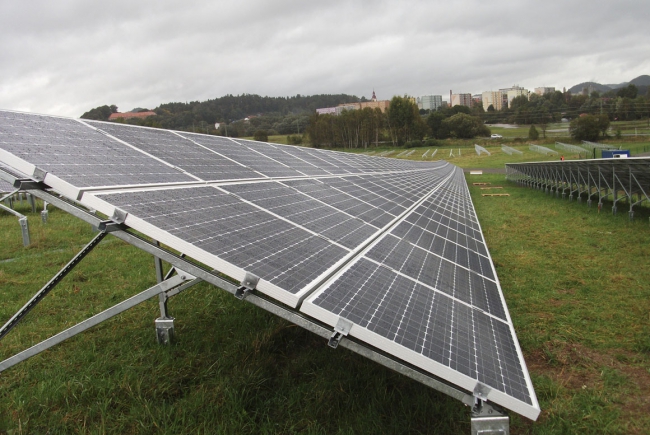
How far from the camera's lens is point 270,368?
563cm

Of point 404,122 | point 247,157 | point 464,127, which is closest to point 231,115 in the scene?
point 404,122

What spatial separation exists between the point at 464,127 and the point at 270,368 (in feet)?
358

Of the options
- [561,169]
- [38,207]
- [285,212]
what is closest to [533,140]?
[561,169]

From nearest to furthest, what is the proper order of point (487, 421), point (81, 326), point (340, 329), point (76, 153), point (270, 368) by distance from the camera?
point (487, 421)
point (340, 329)
point (81, 326)
point (76, 153)
point (270, 368)

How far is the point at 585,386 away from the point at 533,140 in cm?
9234

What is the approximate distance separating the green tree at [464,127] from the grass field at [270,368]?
3998 inches

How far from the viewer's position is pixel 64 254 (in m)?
12.2

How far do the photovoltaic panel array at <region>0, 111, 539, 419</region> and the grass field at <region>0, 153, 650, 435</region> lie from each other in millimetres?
1186

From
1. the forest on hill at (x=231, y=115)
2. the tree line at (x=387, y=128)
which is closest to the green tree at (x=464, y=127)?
the tree line at (x=387, y=128)

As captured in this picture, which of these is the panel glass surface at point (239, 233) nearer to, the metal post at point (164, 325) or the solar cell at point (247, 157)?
the metal post at point (164, 325)

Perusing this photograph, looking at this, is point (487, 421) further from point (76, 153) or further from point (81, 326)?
point (76, 153)

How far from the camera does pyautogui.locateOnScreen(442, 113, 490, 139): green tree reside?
10506 centimetres

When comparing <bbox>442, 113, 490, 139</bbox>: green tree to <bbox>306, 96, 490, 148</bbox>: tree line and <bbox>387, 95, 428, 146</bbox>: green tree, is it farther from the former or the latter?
<bbox>387, 95, 428, 146</bbox>: green tree

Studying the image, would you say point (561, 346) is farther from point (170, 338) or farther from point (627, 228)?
point (627, 228)
